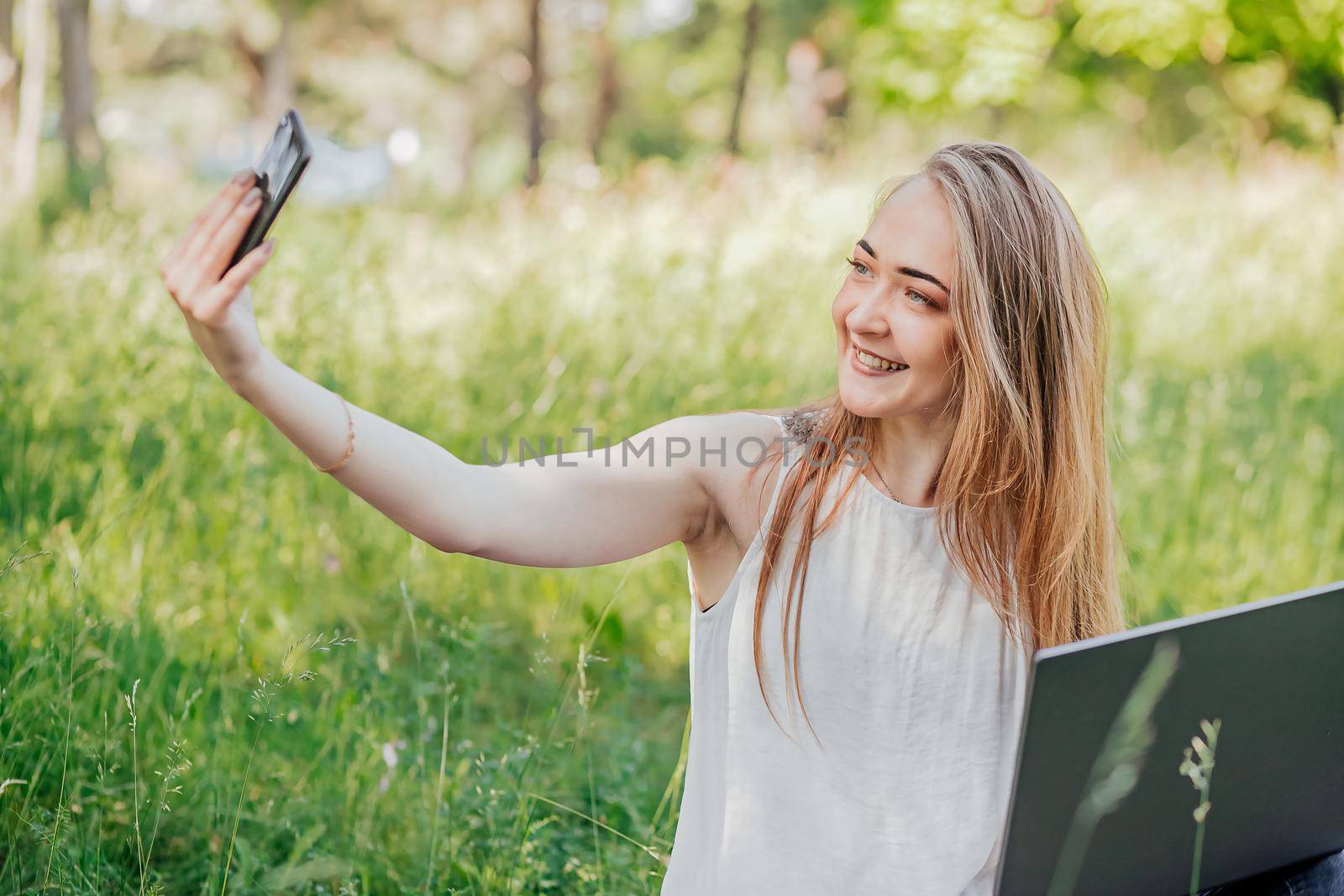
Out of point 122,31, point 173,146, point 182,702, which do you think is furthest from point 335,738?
point 122,31

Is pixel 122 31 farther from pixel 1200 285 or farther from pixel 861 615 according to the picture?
pixel 861 615

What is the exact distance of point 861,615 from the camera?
151cm

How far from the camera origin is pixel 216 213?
3.53ft

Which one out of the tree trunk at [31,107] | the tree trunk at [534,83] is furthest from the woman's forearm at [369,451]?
the tree trunk at [534,83]

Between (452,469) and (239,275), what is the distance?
1.11 ft

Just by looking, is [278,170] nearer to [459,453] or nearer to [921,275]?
[921,275]

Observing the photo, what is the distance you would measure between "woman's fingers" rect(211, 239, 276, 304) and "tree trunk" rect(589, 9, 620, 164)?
821 inches

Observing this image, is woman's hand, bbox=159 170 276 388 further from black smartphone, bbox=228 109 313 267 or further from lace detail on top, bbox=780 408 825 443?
lace detail on top, bbox=780 408 825 443

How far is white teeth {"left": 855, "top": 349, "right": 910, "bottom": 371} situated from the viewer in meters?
1.49

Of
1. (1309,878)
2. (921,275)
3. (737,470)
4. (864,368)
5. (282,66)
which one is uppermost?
(282,66)

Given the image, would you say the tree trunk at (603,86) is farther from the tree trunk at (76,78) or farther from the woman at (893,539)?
the woman at (893,539)

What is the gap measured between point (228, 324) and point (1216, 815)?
106cm

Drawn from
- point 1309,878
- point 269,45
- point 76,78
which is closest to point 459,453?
point 1309,878

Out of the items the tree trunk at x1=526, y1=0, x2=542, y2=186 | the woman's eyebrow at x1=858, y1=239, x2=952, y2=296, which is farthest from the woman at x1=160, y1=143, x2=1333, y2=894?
the tree trunk at x1=526, y1=0, x2=542, y2=186
